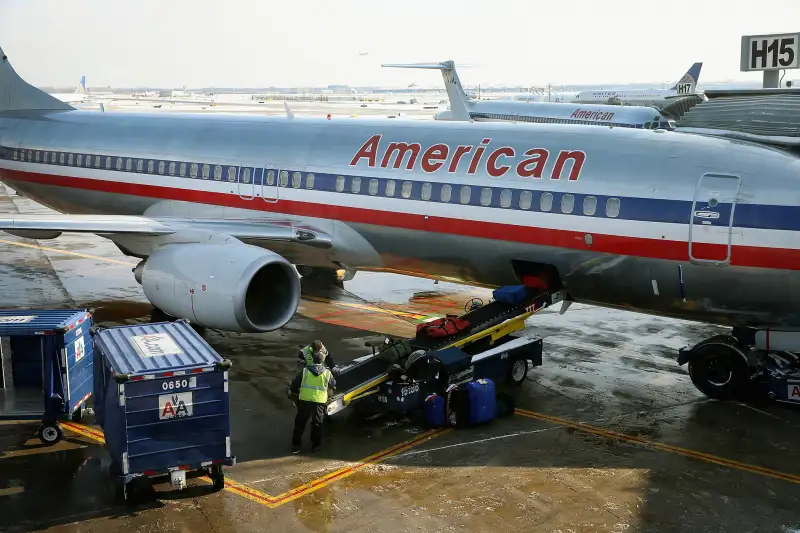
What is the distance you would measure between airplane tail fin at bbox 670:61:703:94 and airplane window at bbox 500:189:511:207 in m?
50.6

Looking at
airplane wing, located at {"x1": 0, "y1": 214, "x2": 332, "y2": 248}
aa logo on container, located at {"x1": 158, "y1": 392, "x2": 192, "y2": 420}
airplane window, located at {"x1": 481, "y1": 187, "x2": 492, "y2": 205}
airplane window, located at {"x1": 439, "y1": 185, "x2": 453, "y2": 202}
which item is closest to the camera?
aa logo on container, located at {"x1": 158, "y1": 392, "x2": 192, "y2": 420}

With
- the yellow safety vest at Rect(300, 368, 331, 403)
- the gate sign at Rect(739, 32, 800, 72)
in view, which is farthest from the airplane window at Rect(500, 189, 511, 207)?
the gate sign at Rect(739, 32, 800, 72)

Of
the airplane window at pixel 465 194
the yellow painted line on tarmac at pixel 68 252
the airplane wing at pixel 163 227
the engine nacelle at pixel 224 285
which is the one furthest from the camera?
the yellow painted line on tarmac at pixel 68 252

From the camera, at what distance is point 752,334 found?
14.6 metres

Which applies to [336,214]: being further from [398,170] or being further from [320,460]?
[320,460]

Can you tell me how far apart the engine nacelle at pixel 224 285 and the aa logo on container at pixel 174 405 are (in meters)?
4.33

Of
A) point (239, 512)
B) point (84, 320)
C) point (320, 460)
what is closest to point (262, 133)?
point (84, 320)

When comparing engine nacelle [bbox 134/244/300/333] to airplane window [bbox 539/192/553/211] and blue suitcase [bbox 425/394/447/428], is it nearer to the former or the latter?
blue suitcase [bbox 425/394/447/428]

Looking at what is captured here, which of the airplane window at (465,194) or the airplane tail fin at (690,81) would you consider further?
the airplane tail fin at (690,81)

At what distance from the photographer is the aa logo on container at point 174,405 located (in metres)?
10.7

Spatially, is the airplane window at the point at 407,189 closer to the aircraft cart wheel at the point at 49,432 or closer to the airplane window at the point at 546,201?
the airplane window at the point at 546,201

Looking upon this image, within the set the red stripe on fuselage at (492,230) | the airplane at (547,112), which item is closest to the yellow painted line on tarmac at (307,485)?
the red stripe on fuselage at (492,230)

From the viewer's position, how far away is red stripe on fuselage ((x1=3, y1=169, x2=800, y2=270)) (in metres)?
13.4

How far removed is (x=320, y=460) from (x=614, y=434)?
4510 millimetres
